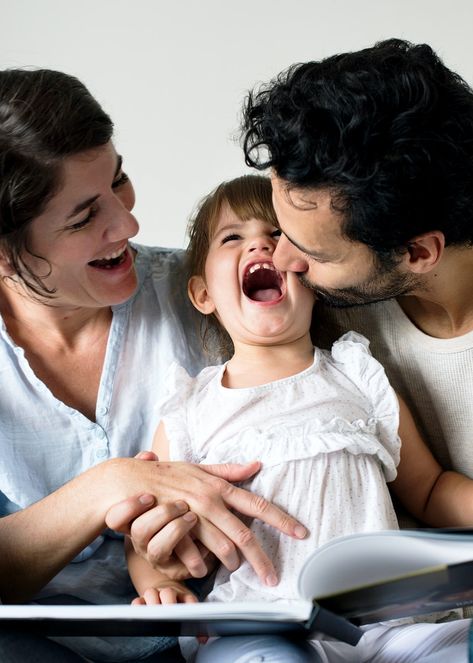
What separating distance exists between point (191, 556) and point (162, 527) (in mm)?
69

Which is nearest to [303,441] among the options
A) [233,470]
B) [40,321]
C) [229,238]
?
[233,470]

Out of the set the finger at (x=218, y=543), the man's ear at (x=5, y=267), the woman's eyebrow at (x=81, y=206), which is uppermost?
the woman's eyebrow at (x=81, y=206)

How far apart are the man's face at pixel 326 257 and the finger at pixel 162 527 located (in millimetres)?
455

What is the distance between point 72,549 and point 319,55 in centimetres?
178

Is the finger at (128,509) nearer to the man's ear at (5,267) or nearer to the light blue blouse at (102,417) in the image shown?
the light blue blouse at (102,417)

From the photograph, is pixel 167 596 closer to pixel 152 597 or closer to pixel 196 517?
pixel 152 597

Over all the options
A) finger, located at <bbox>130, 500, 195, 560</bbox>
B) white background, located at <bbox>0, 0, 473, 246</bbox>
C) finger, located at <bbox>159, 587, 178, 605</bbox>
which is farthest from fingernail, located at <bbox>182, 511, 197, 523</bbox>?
white background, located at <bbox>0, 0, 473, 246</bbox>

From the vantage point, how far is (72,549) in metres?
1.55

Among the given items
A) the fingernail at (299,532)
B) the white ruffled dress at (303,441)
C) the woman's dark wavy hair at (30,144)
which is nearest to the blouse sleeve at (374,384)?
the white ruffled dress at (303,441)

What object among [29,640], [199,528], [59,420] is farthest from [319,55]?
[29,640]

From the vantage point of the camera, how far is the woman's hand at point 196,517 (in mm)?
1451

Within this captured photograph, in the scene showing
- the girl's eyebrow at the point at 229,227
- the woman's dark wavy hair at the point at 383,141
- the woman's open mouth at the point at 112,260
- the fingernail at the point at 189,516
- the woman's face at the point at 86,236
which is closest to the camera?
the woman's dark wavy hair at the point at 383,141

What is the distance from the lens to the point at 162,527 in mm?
1457

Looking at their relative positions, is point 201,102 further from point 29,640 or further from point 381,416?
point 29,640
